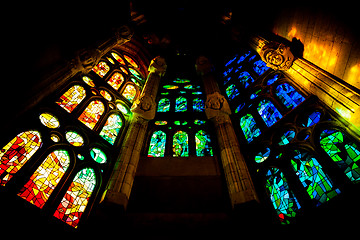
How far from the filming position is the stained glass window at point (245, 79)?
8.21m

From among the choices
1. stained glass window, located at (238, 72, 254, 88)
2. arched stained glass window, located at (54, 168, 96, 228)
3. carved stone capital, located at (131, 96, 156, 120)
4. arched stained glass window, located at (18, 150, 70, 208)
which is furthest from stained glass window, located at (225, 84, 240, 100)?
arched stained glass window, located at (18, 150, 70, 208)

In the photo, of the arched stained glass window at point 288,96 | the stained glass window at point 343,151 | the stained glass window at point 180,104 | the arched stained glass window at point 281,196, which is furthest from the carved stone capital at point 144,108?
the stained glass window at point 343,151

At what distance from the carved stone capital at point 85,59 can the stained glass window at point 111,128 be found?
161 cm

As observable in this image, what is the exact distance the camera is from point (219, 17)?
1029 centimetres

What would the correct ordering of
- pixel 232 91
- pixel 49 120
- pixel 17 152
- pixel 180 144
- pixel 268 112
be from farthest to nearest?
pixel 232 91
pixel 180 144
pixel 268 112
pixel 49 120
pixel 17 152

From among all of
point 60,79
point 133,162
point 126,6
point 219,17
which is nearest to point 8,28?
point 60,79

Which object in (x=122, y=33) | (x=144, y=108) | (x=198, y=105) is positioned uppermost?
(x=122, y=33)

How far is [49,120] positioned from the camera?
500cm

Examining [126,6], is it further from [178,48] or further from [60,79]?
[60,79]

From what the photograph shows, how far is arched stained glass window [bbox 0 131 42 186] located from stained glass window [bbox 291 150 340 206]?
17.2 ft

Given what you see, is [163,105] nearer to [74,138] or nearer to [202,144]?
[202,144]

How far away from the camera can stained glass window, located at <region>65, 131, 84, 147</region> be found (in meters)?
5.10

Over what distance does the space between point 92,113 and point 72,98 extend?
663 millimetres

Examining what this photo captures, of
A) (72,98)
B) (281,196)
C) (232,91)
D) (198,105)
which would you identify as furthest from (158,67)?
(281,196)
